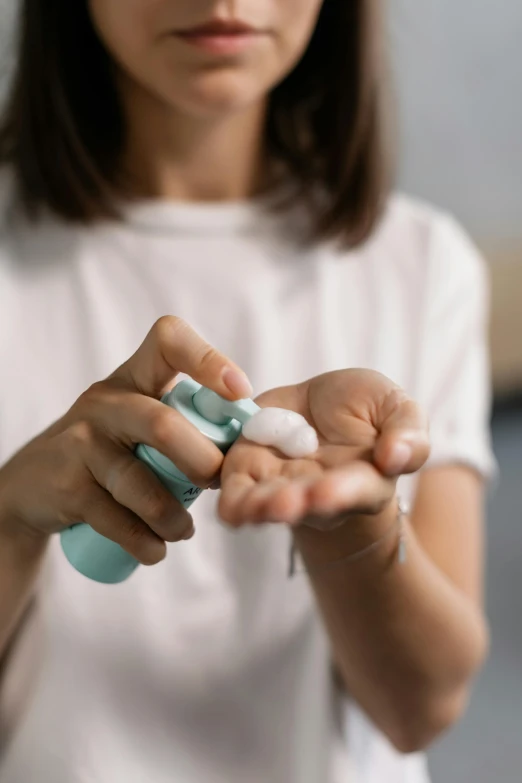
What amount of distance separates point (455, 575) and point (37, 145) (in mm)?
351

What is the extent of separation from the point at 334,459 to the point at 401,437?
0.02 meters

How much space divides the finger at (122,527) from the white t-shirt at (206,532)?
2.6 inches

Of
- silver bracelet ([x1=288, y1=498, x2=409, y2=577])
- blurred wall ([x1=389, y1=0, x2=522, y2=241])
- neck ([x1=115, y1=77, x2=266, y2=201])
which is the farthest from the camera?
blurred wall ([x1=389, y1=0, x2=522, y2=241])

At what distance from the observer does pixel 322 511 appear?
204mm

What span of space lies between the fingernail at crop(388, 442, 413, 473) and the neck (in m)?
0.28

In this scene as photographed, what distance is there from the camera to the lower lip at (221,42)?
0.38 meters

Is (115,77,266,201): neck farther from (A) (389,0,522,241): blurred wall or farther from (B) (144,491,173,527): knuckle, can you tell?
(A) (389,0,522,241): blurred wall

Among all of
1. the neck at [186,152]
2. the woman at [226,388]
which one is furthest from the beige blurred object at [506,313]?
the neck at [186,152]

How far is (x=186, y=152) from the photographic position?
1.52 feet

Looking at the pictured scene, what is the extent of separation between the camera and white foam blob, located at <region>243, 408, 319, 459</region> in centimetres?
23

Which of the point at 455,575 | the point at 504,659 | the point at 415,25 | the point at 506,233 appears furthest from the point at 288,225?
the point at 506,233

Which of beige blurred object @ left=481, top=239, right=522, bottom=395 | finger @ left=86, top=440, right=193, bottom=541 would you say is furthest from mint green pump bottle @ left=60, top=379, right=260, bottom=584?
beige blurred object @ left=481, top=239, right=522, bottom=395

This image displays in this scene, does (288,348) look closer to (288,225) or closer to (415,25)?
(288,225)

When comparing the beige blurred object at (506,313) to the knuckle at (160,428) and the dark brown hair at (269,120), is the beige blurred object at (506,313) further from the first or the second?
the knuckle at (160,428)
